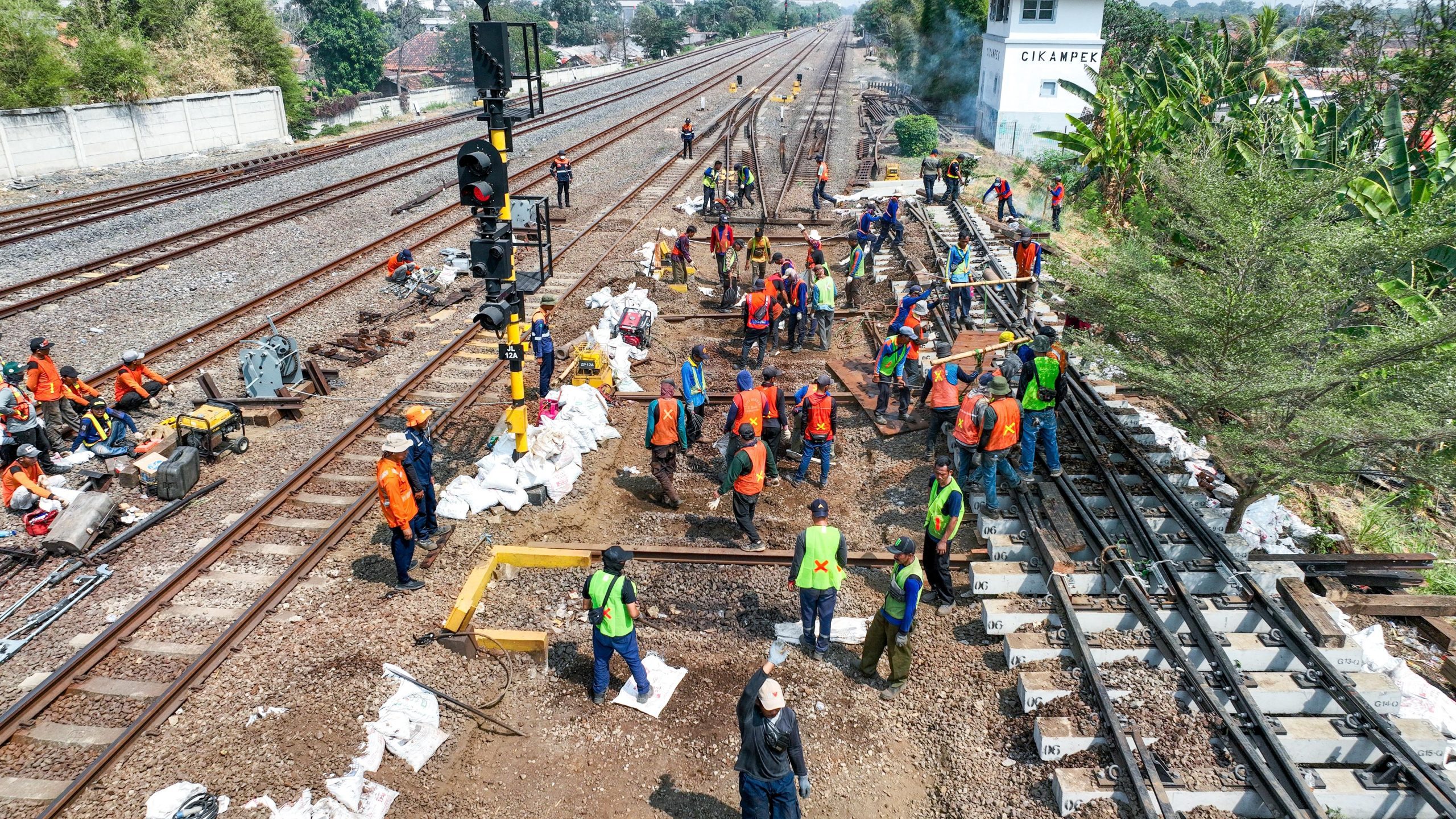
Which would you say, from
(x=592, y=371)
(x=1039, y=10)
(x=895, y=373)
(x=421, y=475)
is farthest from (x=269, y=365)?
(x=1039, y=10)

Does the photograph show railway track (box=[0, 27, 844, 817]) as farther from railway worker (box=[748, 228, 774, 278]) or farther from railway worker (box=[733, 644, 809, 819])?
railway worker (box=[748, 228, 774, 278])

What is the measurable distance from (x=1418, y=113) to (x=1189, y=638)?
17.5 metres

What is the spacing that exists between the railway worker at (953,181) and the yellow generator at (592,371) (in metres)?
13.7

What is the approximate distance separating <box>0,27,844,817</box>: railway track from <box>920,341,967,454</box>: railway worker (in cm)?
644

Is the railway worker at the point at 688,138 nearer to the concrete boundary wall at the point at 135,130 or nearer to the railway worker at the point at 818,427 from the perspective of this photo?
the concrete boundary wall at the point at 135,130

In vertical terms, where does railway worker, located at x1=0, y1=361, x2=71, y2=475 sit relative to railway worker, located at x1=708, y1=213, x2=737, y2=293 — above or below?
below

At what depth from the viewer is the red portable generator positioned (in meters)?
14.6

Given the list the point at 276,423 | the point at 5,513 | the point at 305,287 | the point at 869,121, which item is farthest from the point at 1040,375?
the point at 869,121

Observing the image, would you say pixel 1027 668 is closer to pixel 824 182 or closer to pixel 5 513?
pixel 5 513

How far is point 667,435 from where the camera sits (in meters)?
9.93

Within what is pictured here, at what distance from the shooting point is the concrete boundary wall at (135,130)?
2559cm

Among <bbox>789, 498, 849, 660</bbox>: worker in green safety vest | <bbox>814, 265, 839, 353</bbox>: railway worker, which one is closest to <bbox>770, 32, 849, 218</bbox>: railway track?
<bbox>814, 265, 839, 353</bbox>: railway worker

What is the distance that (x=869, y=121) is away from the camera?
42781 millimetres

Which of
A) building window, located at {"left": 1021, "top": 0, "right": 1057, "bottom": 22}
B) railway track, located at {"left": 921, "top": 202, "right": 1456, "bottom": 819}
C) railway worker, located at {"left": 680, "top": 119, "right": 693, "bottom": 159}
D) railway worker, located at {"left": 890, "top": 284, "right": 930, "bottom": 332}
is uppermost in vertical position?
building window, located at {"left": 1021, "top": 0, "right": 1057, "bottom": 22}
